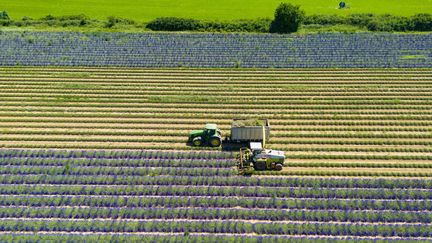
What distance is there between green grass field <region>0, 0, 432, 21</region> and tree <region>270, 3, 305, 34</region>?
7809 mm

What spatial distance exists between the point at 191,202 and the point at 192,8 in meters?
42.9

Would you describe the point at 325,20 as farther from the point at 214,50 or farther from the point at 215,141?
the point at 215,141

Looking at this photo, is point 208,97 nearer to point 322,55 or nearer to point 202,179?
point 202,179

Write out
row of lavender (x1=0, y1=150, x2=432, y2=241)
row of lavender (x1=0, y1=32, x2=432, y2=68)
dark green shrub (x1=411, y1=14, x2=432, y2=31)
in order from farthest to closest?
1. dark green shrub (x1=411, y1=14, x2=432, y2=31)
2. row of lavender (x1=0, y1=32, x2=432, y2=68)
3. row of lavender (x1=0, y1=150, x2=432, y2=241)

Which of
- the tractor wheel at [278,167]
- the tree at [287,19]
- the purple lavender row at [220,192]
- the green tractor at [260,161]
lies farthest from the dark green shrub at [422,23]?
the tractor wheel at [278,167]

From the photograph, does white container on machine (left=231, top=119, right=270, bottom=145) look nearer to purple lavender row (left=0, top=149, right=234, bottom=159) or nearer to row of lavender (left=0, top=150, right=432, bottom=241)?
purple lavender row (left=0, top=149, right=234, bottom=159)

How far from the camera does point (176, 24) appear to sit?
48.5 m

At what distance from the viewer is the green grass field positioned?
55.1 metres

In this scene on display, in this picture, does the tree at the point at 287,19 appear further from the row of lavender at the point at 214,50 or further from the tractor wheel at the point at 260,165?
the tractor wheel at the point at 260,165

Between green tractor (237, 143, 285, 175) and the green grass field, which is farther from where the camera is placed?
the green grass field

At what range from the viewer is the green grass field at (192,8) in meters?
55.1

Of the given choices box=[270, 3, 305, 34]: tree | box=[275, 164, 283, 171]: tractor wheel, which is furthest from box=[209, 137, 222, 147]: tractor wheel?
box=[270, 3, 305, 34]: tree

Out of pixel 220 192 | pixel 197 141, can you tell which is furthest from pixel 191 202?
pixel 197 141

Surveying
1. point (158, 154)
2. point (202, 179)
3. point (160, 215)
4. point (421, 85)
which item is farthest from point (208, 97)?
point (421, 85)
